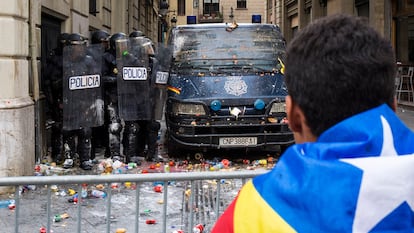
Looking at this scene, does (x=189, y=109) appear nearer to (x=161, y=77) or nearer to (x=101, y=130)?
(x=161, y=77)

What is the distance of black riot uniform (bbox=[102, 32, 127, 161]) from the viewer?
320 inches

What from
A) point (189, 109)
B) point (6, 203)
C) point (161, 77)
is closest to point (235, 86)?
point (189, 109)

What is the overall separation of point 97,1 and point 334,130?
14.6 metres

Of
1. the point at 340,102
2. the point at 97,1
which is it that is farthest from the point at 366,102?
the point at 97,1

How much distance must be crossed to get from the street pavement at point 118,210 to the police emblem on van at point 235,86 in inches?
89.6

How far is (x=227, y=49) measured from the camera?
350 inches

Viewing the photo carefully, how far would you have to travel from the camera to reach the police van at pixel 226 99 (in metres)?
7.85

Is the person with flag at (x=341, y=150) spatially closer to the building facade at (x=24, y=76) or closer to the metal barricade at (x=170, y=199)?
the metal barricade at (x=170, y=199)

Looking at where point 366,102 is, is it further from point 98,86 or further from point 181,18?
point 181,18

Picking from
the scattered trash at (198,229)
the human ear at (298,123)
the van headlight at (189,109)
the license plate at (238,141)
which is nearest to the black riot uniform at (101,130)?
the van headlight at (189,109)

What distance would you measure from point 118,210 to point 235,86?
3.13 metres

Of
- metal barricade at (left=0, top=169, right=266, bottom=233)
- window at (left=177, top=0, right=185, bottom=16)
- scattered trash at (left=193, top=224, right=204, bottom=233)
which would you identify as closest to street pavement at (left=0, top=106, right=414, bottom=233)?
metal barricade at (left=0, top=169, right=266, bottom=233)

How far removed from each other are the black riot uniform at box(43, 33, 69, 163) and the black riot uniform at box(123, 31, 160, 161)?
99 centimetres

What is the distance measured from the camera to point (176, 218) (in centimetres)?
536
